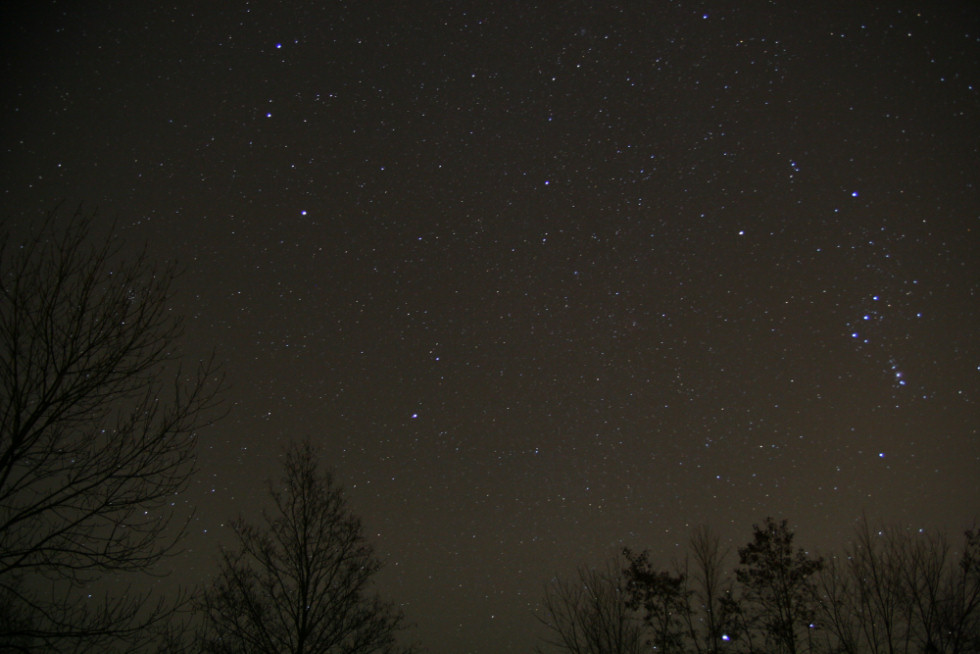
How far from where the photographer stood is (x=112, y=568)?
4227 mm

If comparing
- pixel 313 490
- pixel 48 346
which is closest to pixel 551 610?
pixel 313 490

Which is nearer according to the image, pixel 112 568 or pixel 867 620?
pixel 112 568

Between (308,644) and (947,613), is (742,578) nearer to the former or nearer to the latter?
(947,613)

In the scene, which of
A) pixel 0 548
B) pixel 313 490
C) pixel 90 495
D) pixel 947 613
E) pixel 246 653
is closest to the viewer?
pixel 0 548

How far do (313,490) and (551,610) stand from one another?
7636 millimetres

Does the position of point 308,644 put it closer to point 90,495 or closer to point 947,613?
point 90,495

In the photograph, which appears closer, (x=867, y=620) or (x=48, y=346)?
(x=48, y=346)

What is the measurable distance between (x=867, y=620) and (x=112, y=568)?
13653mm

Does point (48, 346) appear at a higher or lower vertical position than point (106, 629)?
higher

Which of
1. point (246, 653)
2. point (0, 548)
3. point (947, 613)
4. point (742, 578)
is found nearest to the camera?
point (0, 548)

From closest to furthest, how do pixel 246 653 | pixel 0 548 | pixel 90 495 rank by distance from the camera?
pixel 0 548 < pixel 90 495 < pixel 246 653

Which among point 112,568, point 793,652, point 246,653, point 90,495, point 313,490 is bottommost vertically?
point 793,652

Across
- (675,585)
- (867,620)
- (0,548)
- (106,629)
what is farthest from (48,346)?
(867,620)

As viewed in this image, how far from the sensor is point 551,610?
13883 mm
